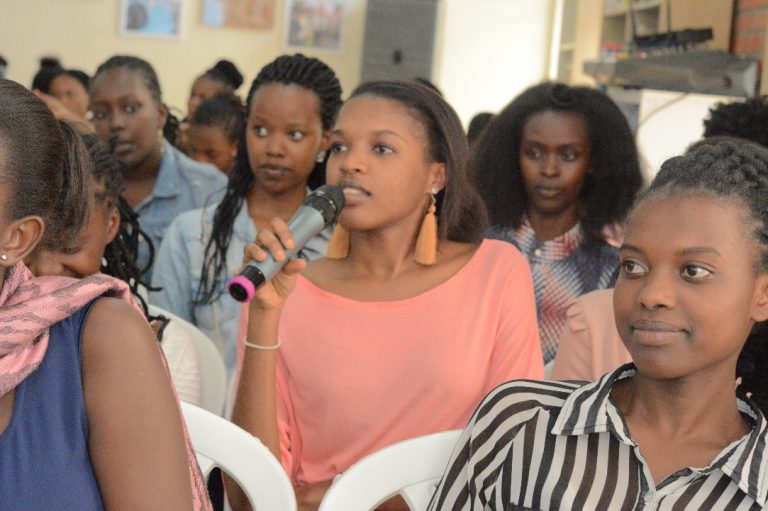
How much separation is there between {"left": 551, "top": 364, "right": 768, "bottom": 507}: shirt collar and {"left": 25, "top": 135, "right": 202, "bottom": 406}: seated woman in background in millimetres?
959

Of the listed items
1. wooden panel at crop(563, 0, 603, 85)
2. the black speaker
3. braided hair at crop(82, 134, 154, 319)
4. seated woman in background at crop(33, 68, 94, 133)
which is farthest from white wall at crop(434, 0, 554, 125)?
braided hair at crop(82, 134, 154, 319)

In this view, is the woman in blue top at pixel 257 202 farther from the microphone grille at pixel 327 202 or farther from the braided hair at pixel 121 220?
the microphone grille at pixel 327 202

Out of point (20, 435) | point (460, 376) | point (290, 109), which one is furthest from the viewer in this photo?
point (290, 109)

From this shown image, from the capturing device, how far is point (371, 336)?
6.96ft

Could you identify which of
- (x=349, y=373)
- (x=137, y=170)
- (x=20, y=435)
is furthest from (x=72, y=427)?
(x=137, y=170)

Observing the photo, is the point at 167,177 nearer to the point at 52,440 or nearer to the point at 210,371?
the point at 210,371

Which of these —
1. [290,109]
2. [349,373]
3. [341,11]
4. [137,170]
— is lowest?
[349,373]

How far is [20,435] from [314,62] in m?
1.93

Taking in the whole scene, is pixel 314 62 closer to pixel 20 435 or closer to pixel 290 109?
pixel 290 109

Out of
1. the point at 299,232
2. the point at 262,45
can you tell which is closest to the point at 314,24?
the point at 262,45

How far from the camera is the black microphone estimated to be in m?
1.53

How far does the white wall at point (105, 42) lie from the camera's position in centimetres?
920

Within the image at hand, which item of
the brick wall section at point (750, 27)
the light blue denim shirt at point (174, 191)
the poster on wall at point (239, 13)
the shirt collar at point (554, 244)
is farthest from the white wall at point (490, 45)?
the shirt collar at point (554, 244)

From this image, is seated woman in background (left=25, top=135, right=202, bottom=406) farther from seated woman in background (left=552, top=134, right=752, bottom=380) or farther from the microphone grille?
seated woman in background (left=552, top=134, right=752, bottom=380)
